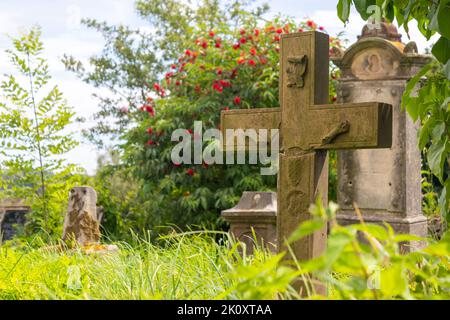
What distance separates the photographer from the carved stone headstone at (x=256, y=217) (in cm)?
625

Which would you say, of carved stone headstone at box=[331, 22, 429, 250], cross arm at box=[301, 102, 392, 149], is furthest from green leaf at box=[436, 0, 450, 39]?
carved stone headstone at box=[331, 22, 429, 250]

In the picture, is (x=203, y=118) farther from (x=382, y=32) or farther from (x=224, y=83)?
(x=382, y=32)

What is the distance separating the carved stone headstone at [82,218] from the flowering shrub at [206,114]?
224cm

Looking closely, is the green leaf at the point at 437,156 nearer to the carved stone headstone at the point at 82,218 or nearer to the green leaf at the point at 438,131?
the green leaf at the point at 438,131

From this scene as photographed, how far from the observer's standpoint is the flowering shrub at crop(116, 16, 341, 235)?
942cm

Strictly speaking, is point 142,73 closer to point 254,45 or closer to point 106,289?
point 254,45

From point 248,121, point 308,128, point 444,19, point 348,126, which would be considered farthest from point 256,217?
point 444,19

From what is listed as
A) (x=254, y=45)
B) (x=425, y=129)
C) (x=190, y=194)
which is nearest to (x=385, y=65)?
(x=254, y=45)

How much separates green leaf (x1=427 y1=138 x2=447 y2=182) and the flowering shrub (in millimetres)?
6059

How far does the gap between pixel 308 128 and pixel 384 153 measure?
15.3 ft

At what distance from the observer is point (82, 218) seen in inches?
279
